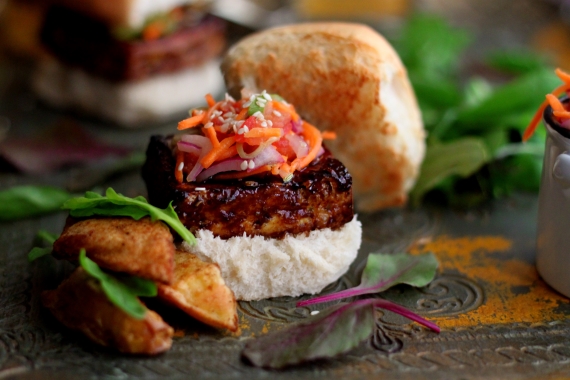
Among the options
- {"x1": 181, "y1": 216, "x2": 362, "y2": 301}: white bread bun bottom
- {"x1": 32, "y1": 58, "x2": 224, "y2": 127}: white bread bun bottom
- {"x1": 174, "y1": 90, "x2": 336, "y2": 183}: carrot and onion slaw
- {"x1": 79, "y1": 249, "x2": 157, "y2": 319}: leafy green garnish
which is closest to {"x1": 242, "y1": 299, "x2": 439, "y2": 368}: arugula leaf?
{"x1": 181, "y1": 216, "x2": 362, "y2": 301}: white bread bun bottom

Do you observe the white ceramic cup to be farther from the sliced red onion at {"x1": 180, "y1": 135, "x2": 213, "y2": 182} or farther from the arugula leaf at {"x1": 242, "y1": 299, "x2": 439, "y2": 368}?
the sliced red onion at {"x1": 180, "y1": 135, "x2": 213, "y2": 182}

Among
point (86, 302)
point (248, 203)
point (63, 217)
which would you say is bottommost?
point (63, 217)

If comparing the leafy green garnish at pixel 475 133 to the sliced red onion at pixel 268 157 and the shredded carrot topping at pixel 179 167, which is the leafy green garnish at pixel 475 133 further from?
the shredded carrot topping at pixel 179 167

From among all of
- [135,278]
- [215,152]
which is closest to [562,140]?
[215,152]

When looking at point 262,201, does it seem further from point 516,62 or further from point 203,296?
point 516,62

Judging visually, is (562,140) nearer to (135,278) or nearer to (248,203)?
(248,203)

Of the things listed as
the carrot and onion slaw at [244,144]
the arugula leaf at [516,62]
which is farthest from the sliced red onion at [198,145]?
the arugula leaf at [516,62]
